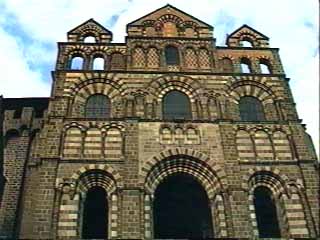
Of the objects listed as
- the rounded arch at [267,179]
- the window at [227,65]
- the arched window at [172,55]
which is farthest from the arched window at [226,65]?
the rounded arch at [267,179]

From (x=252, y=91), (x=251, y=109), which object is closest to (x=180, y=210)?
(x=251, y=109)

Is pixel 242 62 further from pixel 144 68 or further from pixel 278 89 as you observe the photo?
pixel 144 68

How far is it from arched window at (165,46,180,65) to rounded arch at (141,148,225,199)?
18.3 ft

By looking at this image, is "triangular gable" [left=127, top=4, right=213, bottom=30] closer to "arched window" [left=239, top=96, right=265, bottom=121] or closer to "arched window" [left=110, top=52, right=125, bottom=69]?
"arched window" [left=110, top=52, right=125, bottom=69]

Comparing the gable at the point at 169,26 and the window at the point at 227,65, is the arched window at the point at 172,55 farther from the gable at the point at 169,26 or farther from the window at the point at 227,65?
the window at the point at 227,65

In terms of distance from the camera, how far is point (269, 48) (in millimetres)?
22484

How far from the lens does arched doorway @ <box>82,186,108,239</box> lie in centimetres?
1803

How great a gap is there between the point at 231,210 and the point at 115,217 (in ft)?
14.5

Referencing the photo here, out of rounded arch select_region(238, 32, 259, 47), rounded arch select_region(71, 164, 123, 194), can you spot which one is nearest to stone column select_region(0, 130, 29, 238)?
rounded arch select_region(71, 164, 123, 194)

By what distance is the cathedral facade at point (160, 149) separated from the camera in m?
16.4

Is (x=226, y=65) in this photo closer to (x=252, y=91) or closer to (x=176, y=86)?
(x=252, y=91)

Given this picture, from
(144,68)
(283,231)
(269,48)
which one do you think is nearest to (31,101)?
(144,68)

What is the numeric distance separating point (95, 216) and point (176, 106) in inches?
242

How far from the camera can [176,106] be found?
19.8 metres
